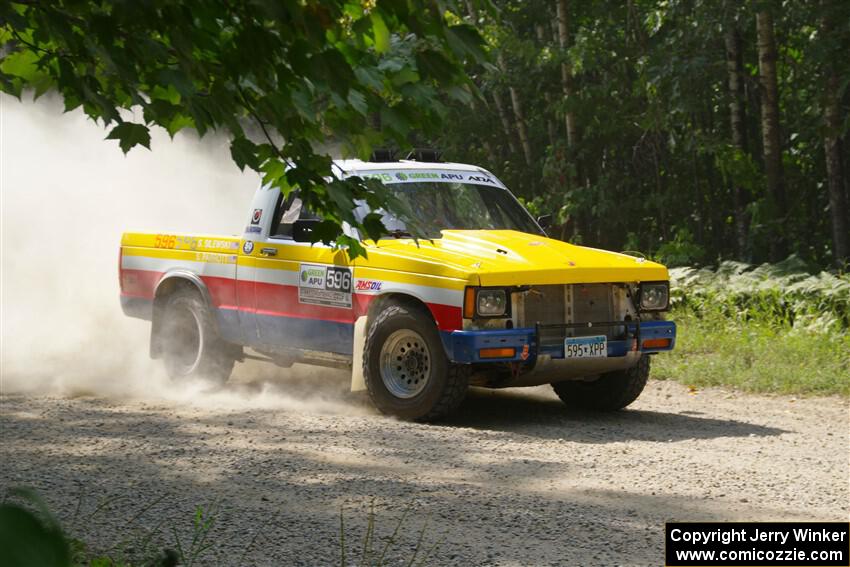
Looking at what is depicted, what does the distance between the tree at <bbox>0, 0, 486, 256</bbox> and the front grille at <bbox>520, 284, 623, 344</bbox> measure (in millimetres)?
4560

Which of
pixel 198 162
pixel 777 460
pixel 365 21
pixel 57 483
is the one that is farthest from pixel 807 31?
pixel 365 21

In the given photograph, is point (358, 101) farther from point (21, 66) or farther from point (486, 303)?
point (486, 303)

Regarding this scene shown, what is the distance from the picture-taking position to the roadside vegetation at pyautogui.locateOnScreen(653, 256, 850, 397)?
11.4 metres

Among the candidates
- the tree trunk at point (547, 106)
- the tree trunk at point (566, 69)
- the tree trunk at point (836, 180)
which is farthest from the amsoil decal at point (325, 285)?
the tree trunk at point (547, 106)

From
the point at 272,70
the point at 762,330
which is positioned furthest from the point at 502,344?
the point at 762,330

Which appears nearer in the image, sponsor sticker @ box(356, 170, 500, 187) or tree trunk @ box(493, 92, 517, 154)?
sponsor sticker @ box(356, 170, 500, 187)

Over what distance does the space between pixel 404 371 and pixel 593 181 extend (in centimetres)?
1607

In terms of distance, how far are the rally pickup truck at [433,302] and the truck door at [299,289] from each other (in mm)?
12

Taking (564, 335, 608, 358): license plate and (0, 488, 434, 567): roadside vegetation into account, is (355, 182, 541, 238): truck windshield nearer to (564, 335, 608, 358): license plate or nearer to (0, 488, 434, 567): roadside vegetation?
(564, 335, 608, 358): license plate

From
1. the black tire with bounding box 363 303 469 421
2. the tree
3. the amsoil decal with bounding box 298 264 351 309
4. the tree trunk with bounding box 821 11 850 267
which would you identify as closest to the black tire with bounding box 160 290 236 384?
the amsoil decal with bounding box 298 264 351 309

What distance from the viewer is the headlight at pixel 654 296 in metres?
9.54

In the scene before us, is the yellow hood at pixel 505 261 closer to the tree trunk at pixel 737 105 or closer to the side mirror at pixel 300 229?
the side mirror at pixel 300 229

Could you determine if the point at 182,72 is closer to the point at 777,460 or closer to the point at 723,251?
the point at 777,460

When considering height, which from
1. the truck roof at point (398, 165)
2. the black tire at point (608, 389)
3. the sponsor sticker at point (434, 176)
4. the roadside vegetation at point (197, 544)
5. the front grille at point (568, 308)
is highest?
the truck roof at point (398, 165)
